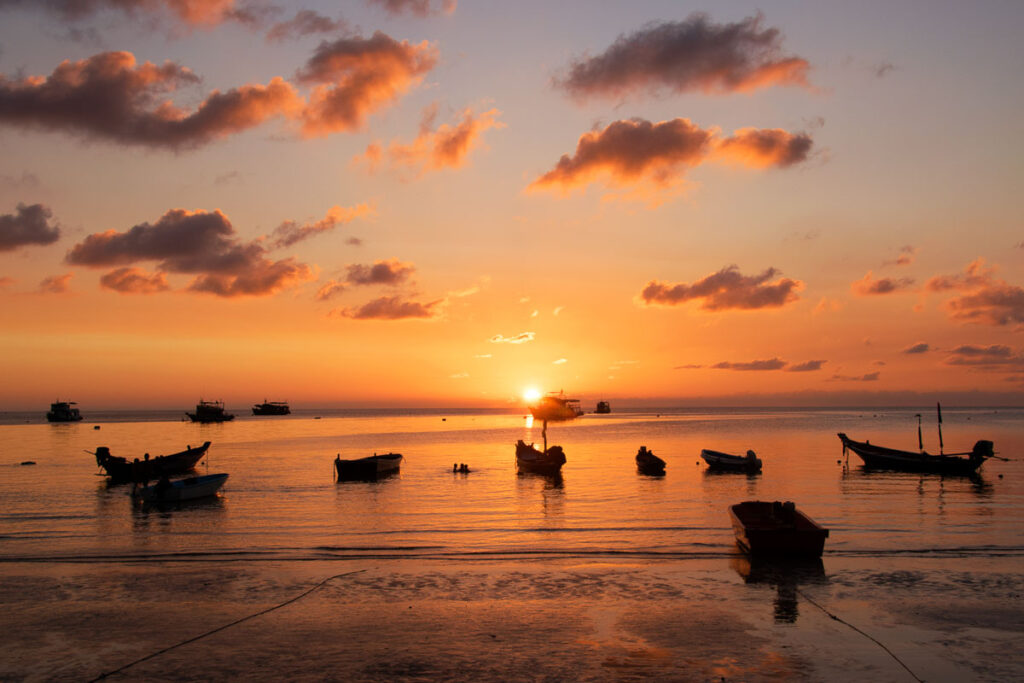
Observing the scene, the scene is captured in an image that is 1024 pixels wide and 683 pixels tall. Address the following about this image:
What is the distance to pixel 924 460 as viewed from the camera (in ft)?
202

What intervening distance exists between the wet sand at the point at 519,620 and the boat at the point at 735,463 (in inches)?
1451

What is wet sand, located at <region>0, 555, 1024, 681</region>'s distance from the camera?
49.7 feet

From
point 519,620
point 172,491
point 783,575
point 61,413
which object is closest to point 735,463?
point 783,575

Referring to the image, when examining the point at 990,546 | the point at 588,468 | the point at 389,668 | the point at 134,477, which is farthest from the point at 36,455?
the point at 990,546

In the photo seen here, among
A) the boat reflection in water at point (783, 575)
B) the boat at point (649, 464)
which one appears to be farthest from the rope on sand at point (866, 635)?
the boat at point (649, 464)

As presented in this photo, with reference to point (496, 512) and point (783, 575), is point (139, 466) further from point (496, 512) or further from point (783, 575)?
point (783, 575)

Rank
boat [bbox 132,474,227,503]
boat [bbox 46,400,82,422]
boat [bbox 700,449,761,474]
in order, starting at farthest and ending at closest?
1. boat [bbox 46,400,82,422]
2. boat [bbox 700,449,761,474]
3. boat [bbox 132,474,227,503]

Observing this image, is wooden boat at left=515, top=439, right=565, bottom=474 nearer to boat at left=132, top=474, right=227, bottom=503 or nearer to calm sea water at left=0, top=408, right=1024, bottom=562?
calm sea water at left=0, top=408, right=1024, bottom=562

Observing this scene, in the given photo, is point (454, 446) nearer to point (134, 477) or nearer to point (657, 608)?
point (134, 477)

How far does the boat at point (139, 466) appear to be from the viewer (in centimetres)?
5522

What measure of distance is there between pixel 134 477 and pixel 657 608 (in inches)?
1842

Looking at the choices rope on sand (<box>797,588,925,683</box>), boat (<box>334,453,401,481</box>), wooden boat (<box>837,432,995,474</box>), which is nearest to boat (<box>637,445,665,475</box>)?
wooden boat (<box>837,432,995,474</box>)

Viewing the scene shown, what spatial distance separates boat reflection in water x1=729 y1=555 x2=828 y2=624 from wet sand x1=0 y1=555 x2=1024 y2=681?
0.36 ft

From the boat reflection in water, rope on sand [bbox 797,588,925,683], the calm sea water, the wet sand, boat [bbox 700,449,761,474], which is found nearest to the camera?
rope on sand [bbox 797,588,925,683]
